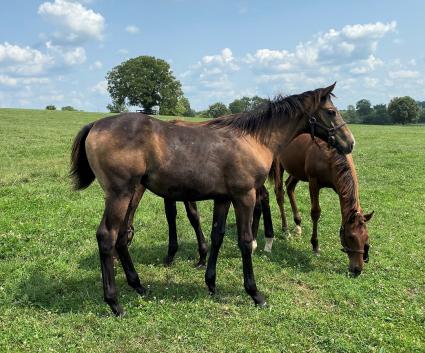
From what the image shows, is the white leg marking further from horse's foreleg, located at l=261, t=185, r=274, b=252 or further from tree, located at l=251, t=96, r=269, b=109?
tree, located at l=251, t=96, r=269, b=109

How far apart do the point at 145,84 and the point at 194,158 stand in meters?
59.4

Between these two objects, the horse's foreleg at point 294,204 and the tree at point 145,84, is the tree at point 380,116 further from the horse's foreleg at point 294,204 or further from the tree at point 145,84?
Answer: the horse's foreleg at point 294,204

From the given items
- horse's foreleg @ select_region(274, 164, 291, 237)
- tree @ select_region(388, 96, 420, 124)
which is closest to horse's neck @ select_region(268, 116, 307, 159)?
horse's foreleg @ select_region(274, 164, 291, 237)

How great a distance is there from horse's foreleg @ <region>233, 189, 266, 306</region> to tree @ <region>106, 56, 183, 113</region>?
58179 mm

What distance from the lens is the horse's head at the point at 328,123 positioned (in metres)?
5.58

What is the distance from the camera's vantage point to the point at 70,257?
6.49 meters

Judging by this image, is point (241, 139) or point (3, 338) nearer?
point (3, 338)

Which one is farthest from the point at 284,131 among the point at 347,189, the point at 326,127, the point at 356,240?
the point at 356,240

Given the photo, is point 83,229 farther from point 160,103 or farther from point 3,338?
point 160,103

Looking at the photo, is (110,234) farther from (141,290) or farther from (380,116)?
(380,116)

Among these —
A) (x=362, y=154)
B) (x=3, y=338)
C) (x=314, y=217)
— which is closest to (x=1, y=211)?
(x=3, y=338)

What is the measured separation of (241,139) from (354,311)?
2576 millimetres

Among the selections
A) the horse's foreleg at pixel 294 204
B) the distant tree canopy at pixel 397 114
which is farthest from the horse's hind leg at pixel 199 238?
the distant tree canopy at pixel 397 114

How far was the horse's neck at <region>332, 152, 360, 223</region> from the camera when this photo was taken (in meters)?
6.29
